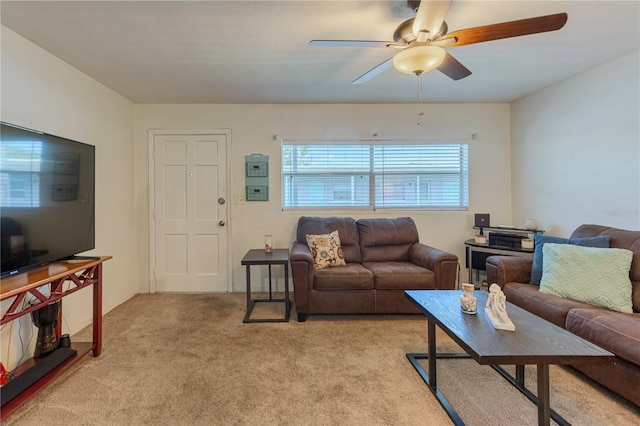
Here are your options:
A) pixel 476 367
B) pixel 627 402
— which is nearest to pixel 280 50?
pixel 476 367

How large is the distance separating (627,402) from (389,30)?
2.77 meters

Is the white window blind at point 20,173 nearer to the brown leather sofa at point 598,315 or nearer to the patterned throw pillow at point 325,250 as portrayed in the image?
the patterned throw pillow at point 325,250

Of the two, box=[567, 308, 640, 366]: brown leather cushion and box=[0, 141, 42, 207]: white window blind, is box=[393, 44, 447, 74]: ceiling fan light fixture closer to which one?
box=[567, 308, 640, 366]: brown leather cushion

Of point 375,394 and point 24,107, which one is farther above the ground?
point 24,107

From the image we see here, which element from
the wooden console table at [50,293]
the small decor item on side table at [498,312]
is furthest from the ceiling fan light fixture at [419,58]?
the wooden console table at [50,293]

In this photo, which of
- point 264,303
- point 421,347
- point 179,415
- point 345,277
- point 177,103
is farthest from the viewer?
point 177,103

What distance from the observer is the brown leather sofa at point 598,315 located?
158 centimetres

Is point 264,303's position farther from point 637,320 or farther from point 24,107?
point 637,320

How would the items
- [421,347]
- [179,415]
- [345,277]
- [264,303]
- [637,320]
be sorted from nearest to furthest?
[179,415] → [637,320] → [421,347] → [345,277] → [264,303]

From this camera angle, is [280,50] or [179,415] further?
[280,50]

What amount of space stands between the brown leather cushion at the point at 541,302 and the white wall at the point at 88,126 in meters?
3.74

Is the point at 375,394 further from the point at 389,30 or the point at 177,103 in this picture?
the point at 177,103

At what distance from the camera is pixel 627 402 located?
1.66 meters

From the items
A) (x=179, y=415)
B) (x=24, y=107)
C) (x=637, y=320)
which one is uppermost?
(x=24, y=107)
